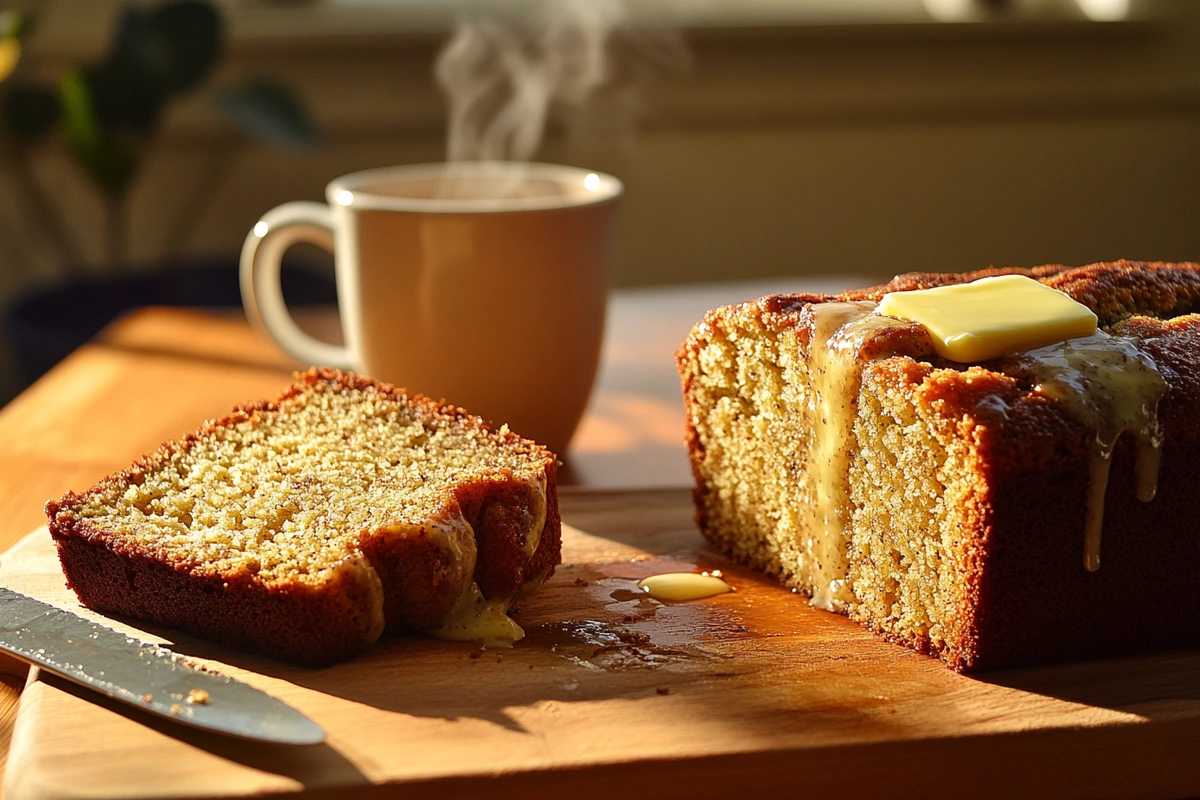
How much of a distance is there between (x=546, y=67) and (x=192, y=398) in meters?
2.24

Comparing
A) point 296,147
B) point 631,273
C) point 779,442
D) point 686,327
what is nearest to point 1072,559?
point 779,442

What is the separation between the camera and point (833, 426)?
4.97 feet

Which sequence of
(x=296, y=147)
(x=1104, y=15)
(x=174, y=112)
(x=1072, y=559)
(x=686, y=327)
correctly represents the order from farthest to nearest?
(x=1104, y=15), (x=174, y=112), (x=296, y=147), (x=686, y=327), (x=1072, y=559)

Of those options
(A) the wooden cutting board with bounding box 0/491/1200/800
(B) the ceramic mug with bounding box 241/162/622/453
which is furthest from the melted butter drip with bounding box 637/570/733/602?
(B) the ceramic mug with bounding box 241/162/622/453

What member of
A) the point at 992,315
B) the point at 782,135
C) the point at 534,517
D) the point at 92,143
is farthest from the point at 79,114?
the point at 992,315

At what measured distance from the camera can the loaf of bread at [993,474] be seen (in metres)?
1.32

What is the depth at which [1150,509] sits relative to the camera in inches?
55.2

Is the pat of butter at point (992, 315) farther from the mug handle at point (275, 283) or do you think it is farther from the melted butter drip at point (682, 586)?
the mug handle at point (275, 283)

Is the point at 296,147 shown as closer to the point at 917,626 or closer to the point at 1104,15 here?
the point at 917,626

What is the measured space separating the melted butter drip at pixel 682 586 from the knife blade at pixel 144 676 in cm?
54

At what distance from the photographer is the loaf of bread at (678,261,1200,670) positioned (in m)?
1.32

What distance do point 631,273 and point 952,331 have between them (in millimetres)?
3126

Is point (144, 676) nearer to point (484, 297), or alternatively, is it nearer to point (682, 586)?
point (682, 586)

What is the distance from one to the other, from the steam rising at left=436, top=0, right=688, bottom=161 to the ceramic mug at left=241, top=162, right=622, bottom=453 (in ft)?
6.32
